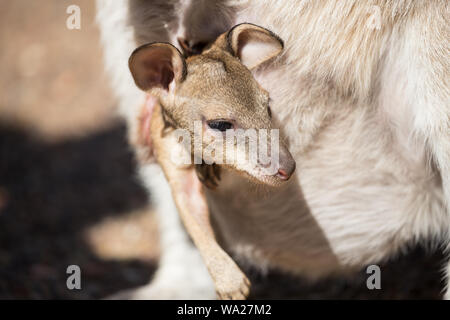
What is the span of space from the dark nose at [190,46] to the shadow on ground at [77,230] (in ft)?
4.01

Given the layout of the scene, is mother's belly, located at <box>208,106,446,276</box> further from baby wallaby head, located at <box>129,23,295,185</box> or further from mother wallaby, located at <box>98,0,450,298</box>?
baby wallaby head, located at <box>129,23,295,185</box>

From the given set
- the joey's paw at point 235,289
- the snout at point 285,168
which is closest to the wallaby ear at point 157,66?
the snout at point 285,168

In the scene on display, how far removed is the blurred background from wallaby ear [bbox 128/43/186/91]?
1237mm

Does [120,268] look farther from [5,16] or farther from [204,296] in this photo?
[5,16]

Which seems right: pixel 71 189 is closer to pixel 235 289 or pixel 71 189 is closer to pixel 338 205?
pixel 338 205

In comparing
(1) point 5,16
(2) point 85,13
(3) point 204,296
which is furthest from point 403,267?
(1) point 5,16

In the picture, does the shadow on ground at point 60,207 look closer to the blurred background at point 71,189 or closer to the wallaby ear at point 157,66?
the blurred background at point 71,189

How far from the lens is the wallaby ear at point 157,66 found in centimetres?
137

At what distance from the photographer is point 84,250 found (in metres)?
2.95

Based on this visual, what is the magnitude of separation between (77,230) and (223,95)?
1956 mm

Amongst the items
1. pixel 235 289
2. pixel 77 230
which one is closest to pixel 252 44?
pixel 235 289

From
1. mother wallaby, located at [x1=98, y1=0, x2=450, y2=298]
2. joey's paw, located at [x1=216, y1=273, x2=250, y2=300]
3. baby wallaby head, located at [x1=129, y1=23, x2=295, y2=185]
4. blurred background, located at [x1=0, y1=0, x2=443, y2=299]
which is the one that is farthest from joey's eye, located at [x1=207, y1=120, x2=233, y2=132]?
blurred background, located at [x1=0, y1=0, x2=443, y2=299]

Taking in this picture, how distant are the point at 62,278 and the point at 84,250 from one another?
341 mm

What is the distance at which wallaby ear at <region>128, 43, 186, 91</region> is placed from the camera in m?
1.37
